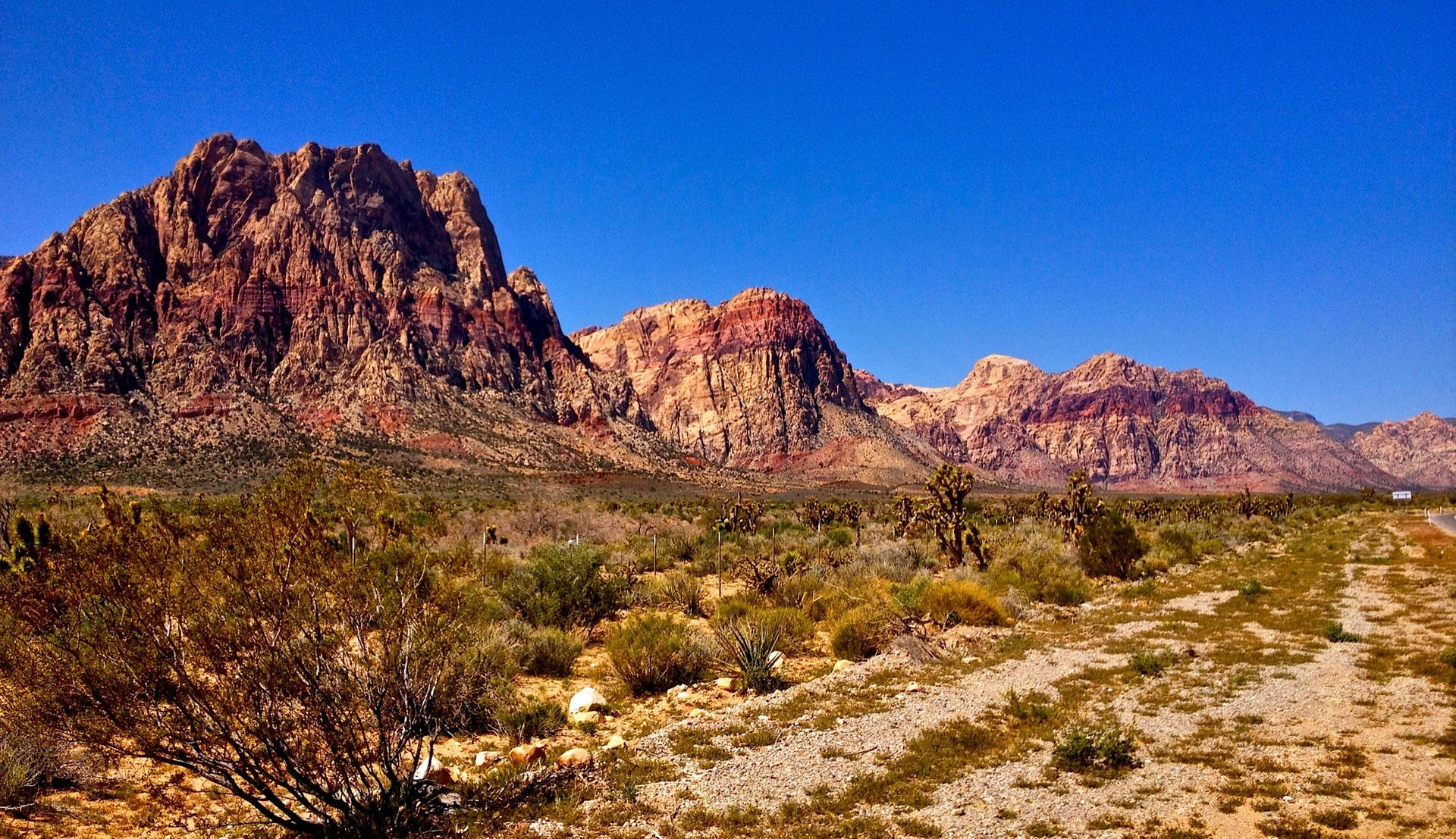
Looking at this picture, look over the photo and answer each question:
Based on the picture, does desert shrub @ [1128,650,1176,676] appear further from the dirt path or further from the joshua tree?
the joshua tree

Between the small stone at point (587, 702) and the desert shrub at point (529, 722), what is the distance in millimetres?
563

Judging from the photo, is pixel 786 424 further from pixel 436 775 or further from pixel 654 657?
pixel 436 775

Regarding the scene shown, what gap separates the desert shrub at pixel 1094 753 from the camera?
7.84 m

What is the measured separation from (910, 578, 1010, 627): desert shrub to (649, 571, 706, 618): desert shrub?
16.3 feet

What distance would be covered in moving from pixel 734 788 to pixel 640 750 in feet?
4.89

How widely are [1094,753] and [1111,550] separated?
18051 mm

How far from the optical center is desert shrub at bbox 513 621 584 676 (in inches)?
490

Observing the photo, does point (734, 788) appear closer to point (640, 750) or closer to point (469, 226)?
point (640, 750)

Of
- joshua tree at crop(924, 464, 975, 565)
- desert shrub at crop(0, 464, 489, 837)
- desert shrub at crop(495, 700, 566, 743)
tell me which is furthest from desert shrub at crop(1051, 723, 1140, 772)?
joshua tree at crop(924, 464, 975, 565)

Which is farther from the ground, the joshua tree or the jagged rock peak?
the jagged rock peak

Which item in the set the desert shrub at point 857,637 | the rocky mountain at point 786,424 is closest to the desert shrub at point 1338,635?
the desert shrub at point 857,637

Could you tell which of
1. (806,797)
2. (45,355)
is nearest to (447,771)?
(806,797)

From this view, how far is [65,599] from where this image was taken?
5.20 meters

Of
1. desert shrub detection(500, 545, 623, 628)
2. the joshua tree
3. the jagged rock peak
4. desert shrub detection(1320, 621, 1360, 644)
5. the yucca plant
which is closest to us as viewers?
the yucca plant
